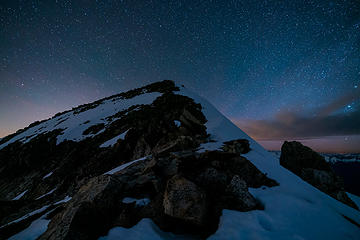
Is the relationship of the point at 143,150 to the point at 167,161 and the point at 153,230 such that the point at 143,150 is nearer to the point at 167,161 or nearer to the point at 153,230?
the point at 167,161

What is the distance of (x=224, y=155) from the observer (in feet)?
17.1

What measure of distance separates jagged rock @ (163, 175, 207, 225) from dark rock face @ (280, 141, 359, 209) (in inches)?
351

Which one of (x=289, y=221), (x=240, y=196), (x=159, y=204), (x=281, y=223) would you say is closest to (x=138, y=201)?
(x=159, y=204)

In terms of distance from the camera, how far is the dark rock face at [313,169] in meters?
7.46

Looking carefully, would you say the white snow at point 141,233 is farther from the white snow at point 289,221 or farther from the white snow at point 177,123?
the white snow at point 177,123

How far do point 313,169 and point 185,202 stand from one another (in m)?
9.86

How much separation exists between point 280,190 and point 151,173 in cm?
441

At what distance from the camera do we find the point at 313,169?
819 cm

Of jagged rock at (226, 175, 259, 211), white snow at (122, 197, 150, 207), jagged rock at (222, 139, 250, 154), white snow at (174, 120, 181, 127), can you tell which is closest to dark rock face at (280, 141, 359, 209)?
jagged rock at (222, 139, 250, 154)

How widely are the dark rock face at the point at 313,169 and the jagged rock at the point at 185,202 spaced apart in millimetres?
8925

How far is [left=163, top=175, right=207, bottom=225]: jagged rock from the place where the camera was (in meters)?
2.95

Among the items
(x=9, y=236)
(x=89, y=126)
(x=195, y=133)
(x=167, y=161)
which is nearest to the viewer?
(x=9, y=236)

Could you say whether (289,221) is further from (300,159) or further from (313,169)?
(300,159)

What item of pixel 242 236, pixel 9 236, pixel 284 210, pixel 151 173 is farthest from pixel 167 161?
pixel 9 236
